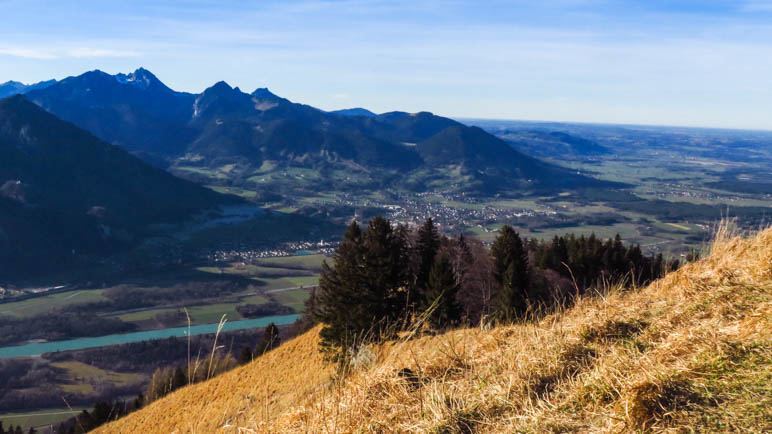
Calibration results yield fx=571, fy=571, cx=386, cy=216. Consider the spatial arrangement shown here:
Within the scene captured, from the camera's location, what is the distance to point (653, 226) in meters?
174

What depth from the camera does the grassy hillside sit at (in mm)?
4156

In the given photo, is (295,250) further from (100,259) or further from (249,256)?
(100,259)

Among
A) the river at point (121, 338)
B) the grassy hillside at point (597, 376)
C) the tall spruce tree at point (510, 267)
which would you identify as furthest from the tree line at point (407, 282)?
the river at point (121, 338)

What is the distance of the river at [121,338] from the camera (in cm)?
9169

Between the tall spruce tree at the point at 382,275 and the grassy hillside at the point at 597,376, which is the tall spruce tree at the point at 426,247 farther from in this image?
the grassy hillside at the point at 597,376

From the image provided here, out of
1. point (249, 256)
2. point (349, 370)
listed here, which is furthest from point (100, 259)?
point (349, 370)

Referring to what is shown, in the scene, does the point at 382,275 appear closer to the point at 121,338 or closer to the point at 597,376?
the point at 597,376

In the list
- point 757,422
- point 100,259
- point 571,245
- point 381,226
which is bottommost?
point 100,259

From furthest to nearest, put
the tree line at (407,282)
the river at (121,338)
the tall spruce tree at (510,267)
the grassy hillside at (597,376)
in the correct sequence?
the river at (121,338) < the tall spruce tree at (510,267) < the tree line at (407,282) < the grassy hillside at (597,376)

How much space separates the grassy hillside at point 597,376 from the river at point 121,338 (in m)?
87.5

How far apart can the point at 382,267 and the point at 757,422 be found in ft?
81.8

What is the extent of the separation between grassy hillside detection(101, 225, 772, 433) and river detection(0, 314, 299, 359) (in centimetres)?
8747

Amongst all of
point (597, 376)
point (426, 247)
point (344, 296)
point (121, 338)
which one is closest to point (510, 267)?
point (426, 247)

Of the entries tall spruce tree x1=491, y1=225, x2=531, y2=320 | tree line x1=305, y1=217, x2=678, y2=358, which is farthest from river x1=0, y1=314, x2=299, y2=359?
tall spruce tree x1=491, y1=225, x2=531, y2=320
